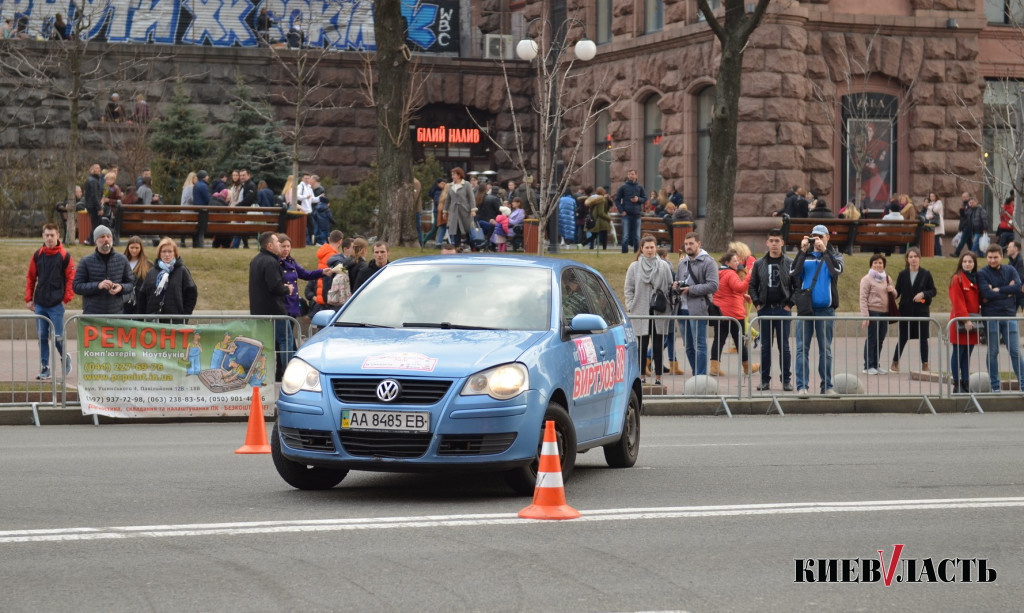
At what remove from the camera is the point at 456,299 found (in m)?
10.2

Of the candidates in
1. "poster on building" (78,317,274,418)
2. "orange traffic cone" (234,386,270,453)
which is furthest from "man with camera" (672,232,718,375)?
"orange traffic cone" (234,386,270,453)

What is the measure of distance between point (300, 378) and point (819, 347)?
9.70m

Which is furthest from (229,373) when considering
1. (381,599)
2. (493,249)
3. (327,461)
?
(493,249)

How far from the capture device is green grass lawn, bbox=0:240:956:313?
81.0 ft

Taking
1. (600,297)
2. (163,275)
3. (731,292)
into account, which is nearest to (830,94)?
(731,292)

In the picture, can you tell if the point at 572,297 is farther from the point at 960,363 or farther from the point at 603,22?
the point at 603,22

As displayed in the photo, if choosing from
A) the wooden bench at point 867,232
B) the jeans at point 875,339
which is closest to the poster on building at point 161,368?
the jeans at point 875,339

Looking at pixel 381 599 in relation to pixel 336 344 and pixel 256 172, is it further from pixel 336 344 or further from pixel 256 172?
pixel 256 172

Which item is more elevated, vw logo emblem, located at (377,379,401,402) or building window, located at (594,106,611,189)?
building window, located at (594,106,611,189)

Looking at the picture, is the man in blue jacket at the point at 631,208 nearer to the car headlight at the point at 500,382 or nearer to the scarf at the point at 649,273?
the scarf at the point at 649,273

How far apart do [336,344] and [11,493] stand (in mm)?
2300

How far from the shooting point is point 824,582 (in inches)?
276

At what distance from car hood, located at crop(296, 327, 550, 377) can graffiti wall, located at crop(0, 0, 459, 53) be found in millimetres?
30937

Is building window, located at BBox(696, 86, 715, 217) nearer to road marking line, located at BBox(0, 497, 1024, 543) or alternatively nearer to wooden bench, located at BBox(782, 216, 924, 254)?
wooden bench, located at BBox(782, 216, 924, 254)
